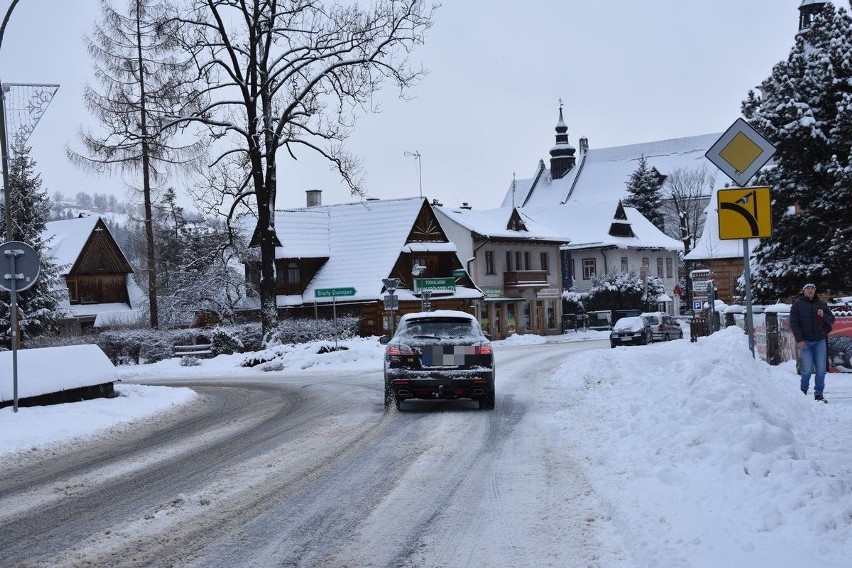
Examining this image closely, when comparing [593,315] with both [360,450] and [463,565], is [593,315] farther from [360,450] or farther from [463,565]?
[463,565]

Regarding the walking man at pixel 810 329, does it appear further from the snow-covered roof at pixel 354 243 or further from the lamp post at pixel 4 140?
the snow-covered roof at pixel 354 243

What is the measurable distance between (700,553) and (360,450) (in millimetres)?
5954

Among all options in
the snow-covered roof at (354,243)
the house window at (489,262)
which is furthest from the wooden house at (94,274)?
the house window at (489,262)

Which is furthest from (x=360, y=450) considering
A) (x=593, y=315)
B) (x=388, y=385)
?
(x=593, y=315)

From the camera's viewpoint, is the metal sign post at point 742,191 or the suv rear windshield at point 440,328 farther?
the suv rear windshield at point 440,328

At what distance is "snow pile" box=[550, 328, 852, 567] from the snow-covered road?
0.35m

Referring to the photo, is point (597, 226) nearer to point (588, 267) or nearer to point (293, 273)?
point (588, 267)

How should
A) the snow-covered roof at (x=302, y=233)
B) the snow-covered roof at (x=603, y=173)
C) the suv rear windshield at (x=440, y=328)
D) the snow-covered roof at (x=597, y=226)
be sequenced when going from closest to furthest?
the suv rear windshield at (x=440, y=328) < the snow-covered roof at (x=302, y=233) < the snow-covered roof at (x=597, y=226) < the snow-covered roof at (x=603, y=173)

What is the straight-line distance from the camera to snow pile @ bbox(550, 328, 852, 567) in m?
5.52

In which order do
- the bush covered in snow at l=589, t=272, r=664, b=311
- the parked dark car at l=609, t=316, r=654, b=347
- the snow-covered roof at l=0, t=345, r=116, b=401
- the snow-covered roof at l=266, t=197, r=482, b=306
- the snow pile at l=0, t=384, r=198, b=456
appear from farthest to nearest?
1. the bush covered in snow at l=589, t=272, r=664, b=311
2. the snow-covered roof at l=266, t=197, r=482, b=306
3. the parked dark car at l=609, t=316, r=654, b=347
4. the snow-covered roof at l=0, t=345, r=116, b=401
5. the snow pile at l=0, t=384, r=198, b=456

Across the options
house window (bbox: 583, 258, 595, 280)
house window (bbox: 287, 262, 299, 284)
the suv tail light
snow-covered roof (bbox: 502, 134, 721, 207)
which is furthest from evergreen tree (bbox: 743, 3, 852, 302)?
snow-covered roof (bbox: 502, 134, 721, 207)

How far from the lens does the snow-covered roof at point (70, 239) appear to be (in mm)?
58562

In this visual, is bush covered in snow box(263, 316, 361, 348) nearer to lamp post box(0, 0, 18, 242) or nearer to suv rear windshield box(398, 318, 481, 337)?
lamp post box(0, 0, 18, 242)

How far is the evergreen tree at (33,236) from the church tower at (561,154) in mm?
76100
